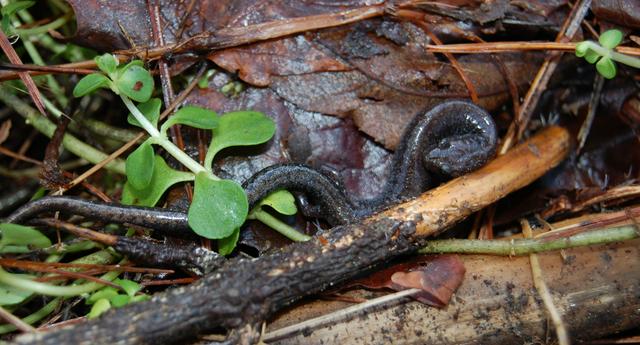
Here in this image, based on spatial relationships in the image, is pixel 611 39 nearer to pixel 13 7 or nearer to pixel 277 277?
pixel 277 277

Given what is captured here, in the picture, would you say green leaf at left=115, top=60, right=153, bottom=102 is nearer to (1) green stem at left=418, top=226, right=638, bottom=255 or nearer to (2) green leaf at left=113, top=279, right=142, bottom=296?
(2) green leaf at left=113, top=279, right=142, bottom=296

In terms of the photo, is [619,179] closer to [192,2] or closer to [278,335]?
[278,335]

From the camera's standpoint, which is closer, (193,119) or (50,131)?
(193,119)

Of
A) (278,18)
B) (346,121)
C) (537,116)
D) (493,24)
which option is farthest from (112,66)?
(537,116)

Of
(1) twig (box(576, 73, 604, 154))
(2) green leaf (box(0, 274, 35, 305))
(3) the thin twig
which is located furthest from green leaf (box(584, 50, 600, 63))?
(2) green leaf (box(0, 274, 35, 305))

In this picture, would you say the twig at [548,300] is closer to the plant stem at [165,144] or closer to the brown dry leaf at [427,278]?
the brown dry leaf at [427,278]

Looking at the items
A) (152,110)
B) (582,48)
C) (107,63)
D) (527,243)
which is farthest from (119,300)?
(582,48)
